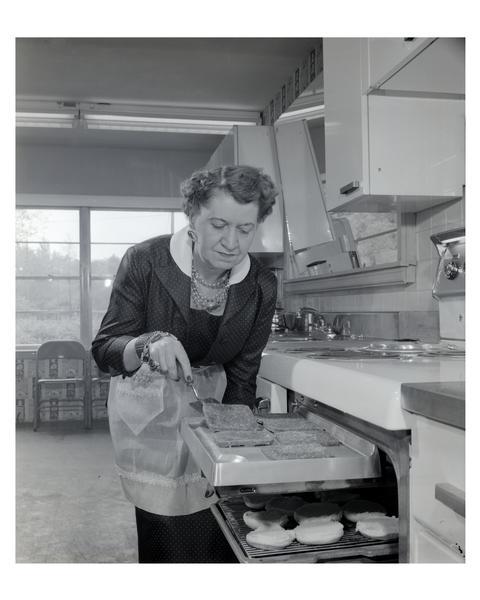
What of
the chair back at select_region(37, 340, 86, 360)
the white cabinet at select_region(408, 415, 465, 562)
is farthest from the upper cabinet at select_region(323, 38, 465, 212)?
the chair back at select_region(37, 340, 86, 360)

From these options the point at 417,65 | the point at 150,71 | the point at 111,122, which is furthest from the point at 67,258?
the point at 417,65

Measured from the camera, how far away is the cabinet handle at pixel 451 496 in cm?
60

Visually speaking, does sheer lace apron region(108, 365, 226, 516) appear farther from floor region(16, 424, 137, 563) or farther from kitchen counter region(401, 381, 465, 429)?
kitchen counter region(401, 381, 465, 429)

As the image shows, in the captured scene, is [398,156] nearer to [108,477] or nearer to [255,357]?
[255,357]

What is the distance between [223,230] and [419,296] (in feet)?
2.13

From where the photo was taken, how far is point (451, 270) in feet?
4.31

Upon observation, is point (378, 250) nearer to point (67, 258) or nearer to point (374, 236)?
point (374, 236)

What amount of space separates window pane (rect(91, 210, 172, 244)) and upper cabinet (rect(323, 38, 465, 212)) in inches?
36.8

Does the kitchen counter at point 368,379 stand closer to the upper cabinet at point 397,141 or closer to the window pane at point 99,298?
the upper cabinet at point 397,141

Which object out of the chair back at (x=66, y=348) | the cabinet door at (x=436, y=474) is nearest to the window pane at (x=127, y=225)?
the chair back at (x=66, y=348)

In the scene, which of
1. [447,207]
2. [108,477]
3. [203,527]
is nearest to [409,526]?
[203,527]

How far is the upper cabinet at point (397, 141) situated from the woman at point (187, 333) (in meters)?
0.29

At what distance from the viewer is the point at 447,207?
1497mm
